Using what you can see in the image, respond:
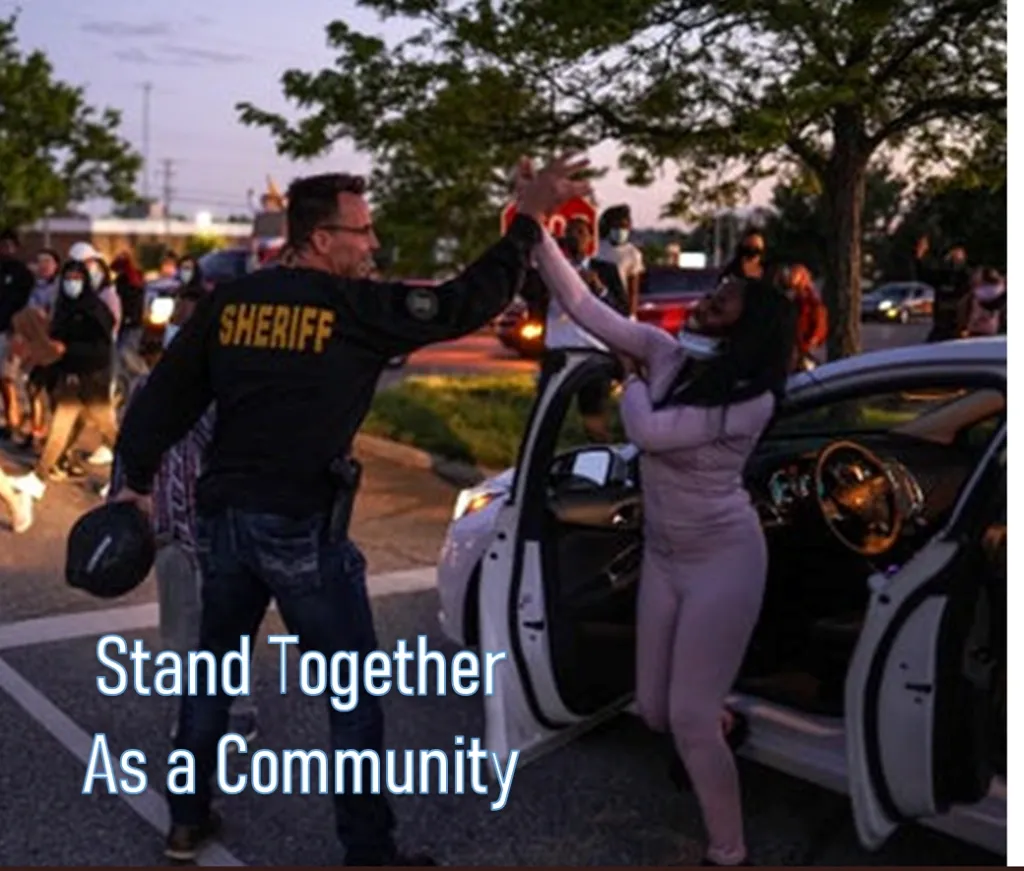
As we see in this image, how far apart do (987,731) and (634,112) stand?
31.2 feet

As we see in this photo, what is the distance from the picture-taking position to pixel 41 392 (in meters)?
12.3

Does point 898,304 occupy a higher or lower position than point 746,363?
lower

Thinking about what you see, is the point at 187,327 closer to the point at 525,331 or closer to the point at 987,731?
the point at 987,731

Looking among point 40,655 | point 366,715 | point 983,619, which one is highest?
point 983,619

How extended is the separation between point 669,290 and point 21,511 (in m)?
14.0

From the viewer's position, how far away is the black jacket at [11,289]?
1243 cm

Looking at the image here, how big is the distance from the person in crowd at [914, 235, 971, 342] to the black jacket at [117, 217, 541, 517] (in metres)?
9.61

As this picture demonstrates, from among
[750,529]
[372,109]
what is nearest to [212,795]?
[750,529]

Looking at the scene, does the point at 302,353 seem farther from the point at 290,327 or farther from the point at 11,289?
the point at 11,289

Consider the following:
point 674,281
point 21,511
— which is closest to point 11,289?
point 21,511

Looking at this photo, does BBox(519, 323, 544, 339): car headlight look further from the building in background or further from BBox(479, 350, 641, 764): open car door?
the building in background

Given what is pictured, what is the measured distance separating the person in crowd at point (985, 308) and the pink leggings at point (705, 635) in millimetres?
8316

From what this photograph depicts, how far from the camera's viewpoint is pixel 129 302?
13711mm

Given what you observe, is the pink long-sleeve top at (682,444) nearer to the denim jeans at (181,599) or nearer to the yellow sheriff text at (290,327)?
the yellow sheriff text at (290,327)
